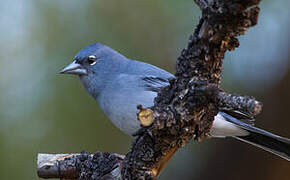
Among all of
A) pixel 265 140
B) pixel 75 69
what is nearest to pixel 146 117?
pixel 265 140

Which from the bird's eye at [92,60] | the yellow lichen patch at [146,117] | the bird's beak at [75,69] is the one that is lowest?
the yellow lichen patch at [146,117]

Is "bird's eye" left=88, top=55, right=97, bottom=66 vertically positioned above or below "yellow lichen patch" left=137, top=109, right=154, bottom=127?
above

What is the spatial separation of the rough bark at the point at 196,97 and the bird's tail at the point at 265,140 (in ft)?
4.34

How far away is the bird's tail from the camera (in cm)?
432

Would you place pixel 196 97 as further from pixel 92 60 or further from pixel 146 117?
pixel 92 60

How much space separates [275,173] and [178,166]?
1302 millimetres

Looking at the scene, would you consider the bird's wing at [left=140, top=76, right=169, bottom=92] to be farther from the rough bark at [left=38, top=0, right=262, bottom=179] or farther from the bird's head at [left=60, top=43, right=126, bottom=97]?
the rough bark at [left=38, top=0, right=262, bottom=179]

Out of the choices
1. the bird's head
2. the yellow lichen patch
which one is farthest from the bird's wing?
the yellow lichen patch

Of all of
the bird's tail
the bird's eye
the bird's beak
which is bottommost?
the bird's tail

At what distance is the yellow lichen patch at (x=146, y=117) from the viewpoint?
296cm

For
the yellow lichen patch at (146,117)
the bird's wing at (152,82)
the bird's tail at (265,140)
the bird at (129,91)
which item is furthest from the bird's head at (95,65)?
the yellow lichen patch at (146,117)

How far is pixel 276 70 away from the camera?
210 inches

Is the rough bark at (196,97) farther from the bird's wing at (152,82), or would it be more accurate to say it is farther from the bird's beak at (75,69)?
the bird's beak at (75,69)

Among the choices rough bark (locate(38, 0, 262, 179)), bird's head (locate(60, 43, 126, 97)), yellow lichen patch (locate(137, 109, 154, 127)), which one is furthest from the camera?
bird's head (locate(60, 43, 126, 97))
